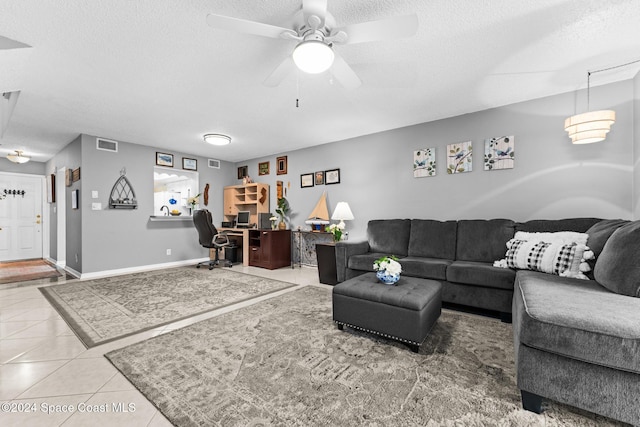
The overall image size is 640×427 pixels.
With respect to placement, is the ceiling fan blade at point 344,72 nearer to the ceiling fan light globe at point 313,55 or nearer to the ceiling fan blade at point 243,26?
the ceiling fan light globe at point 313,55

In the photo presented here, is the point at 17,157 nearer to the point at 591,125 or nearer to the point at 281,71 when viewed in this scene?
the point at 281,71

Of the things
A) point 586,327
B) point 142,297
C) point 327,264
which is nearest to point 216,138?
point 142,297

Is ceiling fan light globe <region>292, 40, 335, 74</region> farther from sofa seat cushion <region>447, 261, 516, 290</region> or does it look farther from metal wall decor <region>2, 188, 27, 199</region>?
metal wall decor <region>2, 188, 27, 199</region>

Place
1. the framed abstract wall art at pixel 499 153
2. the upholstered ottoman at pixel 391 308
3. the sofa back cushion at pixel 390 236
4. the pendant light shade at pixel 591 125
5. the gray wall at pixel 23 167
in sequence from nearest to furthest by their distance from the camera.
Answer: the upholstered ottoman at pixel 391 308
the pendant light shade at pixel 591 125
the framed abstract wall art at pixel 499 153
the sofa back cushion at pixel 390 236
the gray wall at pixel 23 167

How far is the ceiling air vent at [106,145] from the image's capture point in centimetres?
468

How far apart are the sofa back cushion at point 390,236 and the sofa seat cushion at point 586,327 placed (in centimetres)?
215

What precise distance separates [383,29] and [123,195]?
536 cm

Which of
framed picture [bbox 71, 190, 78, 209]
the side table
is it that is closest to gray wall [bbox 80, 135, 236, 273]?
framed picture [bbox 71, 190, 78, 209]

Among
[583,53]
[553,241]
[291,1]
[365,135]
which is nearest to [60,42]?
[291,1]

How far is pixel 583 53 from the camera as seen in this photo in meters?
2.32

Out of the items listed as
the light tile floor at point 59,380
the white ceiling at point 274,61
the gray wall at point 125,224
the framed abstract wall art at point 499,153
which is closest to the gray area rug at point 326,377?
the light tile floor at point 59,380

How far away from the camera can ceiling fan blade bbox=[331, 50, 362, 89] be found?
204 centimetres

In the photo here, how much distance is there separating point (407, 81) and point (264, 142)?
3040 mm

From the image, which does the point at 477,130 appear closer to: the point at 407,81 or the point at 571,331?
the point at 407,81
